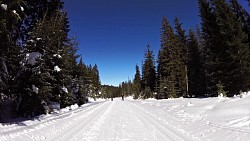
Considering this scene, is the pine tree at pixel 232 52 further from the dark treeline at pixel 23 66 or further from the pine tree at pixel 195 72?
the dark treeline at pixel 23 66

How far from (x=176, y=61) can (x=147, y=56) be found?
979 inches

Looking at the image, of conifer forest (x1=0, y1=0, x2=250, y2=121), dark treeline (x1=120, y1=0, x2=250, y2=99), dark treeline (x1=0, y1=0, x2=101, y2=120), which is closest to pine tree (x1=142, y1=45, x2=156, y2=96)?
conifer forest (x1=0, y1=0, x2=250, y2=121)

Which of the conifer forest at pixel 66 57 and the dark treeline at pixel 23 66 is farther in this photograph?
the conifer forest at pixel 66 57

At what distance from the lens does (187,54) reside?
49.1 meters

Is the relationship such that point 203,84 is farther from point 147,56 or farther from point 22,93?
point 22,93

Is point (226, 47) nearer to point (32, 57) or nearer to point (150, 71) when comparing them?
point (32, 57)

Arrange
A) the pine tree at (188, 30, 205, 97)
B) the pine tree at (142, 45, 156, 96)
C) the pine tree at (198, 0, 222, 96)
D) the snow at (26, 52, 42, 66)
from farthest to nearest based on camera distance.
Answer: the pine tree at (142, 45, 156, 96)
the pine tree at (188, 30, 205, 97)
the pine tree at (198, 0, 222, 96)
the snow at (26, 52, 42, 66)

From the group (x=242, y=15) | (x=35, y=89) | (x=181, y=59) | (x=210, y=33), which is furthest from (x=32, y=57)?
(x=181, y=59)

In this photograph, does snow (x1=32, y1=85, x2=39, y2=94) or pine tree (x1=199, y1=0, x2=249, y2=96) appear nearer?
snow (x1=32, y1=85, x2=39, y2=94)

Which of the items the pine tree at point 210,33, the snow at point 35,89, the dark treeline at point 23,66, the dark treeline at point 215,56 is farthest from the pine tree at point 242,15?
the snow at point 35,89

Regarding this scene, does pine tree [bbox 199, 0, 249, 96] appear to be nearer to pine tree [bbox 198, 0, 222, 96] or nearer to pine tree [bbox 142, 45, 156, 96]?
pine tree [bbox 198, 0, 222, 96]

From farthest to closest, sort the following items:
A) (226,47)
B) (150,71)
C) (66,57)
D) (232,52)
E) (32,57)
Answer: (150,71), (226,47), (232,52), (66,57), (32,57)

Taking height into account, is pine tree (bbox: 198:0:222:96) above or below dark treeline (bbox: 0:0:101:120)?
above

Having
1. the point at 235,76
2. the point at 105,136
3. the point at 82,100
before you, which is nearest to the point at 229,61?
the point at 235,76
